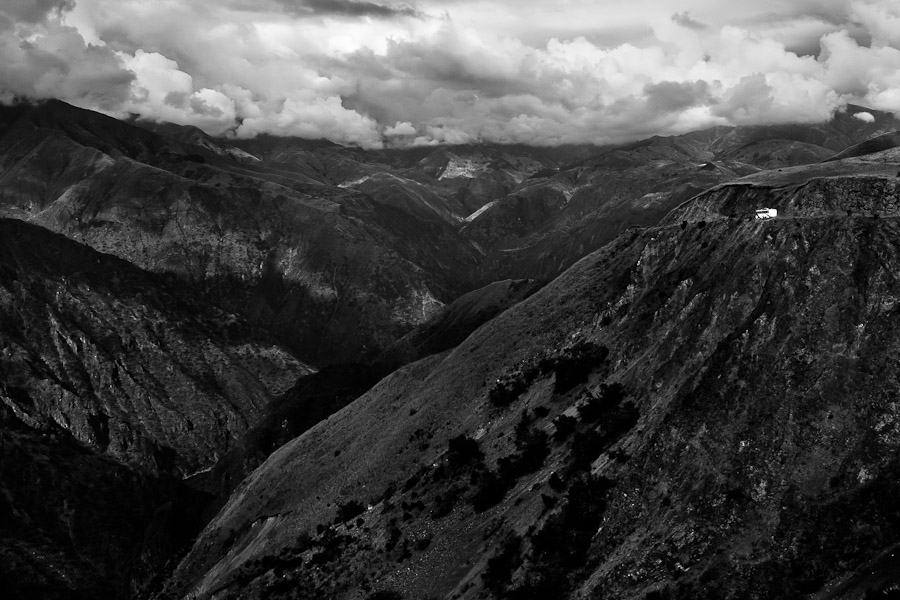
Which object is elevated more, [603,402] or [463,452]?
[603,402]

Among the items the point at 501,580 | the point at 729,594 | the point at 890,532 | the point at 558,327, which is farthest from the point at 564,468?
the point at 558,327

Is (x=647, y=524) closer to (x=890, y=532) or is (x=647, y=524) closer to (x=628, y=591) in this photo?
(x=628, y=591)

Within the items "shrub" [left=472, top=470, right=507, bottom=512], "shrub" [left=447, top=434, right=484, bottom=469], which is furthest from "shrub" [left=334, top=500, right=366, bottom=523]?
"shrub" [left=472, top=470, right=507, bottom=512]

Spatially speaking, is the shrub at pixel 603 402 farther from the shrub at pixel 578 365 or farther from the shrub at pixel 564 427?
the shrub at pixel 578 365

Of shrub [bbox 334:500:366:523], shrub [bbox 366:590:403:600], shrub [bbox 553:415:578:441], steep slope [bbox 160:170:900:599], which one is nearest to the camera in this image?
steep slope [bbox 160:170:900:599]

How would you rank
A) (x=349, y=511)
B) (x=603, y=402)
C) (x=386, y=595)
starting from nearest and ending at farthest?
(x=386, y=595) < (x=603, y=402) < (x=349, y=511)

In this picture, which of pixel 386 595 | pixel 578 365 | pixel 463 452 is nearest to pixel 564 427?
pixel 578 365

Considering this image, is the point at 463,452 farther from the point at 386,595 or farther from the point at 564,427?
the point at 386,595

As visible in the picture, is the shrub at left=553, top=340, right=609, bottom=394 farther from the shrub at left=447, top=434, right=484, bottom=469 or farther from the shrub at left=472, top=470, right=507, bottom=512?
the shrub at left=472, top=470, right=507, bottom=512

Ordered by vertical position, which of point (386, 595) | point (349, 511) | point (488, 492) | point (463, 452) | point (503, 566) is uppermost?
point (463, 452)
